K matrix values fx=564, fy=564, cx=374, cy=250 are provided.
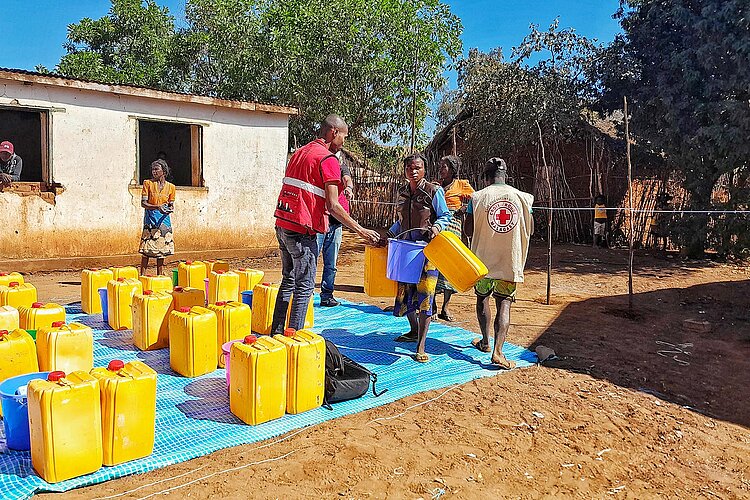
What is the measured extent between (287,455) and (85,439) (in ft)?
3.34

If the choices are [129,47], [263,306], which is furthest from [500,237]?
[129,47]

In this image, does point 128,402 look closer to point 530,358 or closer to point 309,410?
point 309,410

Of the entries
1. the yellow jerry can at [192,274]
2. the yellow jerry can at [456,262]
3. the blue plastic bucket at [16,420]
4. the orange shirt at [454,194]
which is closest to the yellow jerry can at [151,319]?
the yellow jerry can at [192,274]

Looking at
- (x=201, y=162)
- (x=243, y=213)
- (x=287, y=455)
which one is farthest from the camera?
(x=243, y=213)

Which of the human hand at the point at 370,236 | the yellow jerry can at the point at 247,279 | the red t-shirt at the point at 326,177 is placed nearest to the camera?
the red t-shirt at the point at 326,177

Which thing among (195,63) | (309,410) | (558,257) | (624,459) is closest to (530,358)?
(624,459)

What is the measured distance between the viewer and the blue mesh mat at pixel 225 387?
289 cm

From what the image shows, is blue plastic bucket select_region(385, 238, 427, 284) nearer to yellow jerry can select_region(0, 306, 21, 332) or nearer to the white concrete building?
yellow jerry can select_region(0, 306, 21, 332)

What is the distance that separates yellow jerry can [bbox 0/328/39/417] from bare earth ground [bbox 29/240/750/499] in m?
1.27

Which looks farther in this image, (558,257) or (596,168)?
(596,168)

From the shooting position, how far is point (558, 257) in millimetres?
11586

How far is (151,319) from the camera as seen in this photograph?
464cm

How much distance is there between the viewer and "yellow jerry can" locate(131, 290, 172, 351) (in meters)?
4.62

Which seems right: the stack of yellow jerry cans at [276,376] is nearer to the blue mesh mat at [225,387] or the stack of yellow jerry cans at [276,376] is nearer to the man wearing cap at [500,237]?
the blue mesh mat at [225,387]
